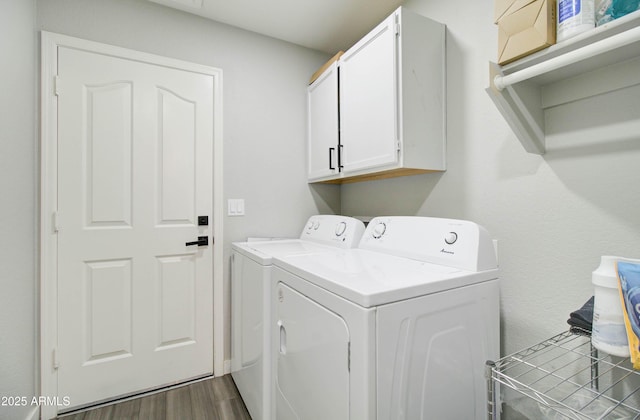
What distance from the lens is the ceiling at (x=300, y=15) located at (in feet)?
6.09

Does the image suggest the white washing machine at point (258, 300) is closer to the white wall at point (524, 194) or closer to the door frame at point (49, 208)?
the white wall at point (524, 194)

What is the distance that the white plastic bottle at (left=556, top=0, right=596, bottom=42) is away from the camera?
83 centimetres

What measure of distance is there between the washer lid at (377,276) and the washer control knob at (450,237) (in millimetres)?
110

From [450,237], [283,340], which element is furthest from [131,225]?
[450,237]

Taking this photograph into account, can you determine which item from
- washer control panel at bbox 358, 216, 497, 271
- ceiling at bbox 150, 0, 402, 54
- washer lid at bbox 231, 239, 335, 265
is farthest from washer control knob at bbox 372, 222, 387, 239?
ceiling at bbox 150, 0, 402, 54

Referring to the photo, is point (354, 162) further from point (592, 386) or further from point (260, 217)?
point (592, 386)

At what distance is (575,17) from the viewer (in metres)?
0.84

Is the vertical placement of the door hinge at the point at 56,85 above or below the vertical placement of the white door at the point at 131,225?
above

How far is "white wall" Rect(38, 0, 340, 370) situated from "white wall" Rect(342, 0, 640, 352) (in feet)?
3.36

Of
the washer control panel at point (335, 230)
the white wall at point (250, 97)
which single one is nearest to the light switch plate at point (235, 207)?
the white wall at point (250, 97)

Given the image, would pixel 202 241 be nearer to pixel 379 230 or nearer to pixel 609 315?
pixel 379 230

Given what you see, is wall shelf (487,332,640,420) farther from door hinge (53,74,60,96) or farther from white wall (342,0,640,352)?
door hinge (53,74,60,96)

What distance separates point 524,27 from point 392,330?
3.50 feet

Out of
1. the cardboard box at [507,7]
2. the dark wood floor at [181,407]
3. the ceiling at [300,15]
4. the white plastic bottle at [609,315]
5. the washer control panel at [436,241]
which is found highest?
the ceiling at [300,15]
